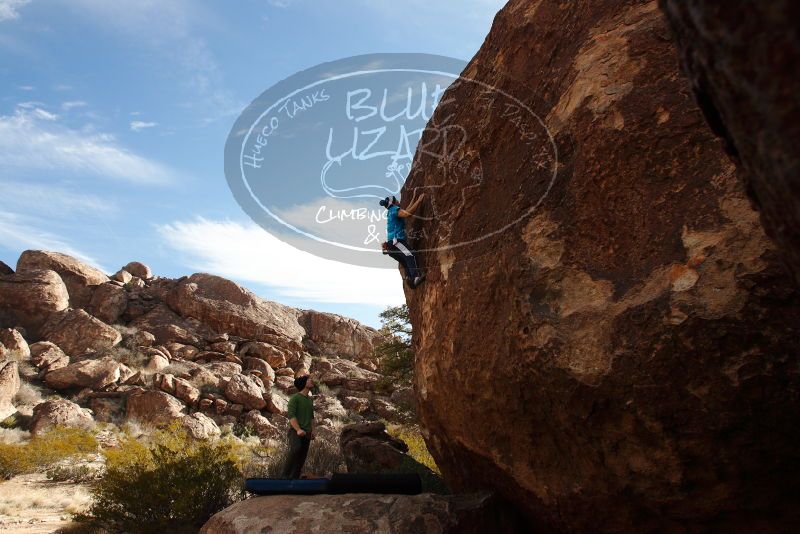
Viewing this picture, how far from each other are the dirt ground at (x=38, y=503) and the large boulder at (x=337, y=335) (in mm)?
20180

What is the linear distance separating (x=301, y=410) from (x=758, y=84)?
22.9 ft

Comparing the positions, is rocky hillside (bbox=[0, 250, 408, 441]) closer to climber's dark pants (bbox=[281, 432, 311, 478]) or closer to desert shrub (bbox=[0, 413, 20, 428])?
desert shrub (bbox=[0, 413, 20, 428])

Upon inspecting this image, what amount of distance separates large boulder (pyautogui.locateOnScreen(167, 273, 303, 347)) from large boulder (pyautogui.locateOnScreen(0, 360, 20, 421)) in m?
10.2

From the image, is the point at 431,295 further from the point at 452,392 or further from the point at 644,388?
the point at 644,388

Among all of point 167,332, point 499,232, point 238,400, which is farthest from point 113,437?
point 499,232

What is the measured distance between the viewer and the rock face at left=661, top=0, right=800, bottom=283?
114cm

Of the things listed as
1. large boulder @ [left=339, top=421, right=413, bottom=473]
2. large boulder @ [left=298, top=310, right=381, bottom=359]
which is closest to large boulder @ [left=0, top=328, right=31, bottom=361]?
large boulder @ [left=298, top=310, right=381, bottom=359]

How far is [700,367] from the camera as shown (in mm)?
3568

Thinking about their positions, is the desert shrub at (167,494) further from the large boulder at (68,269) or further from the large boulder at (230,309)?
the large boulder at (68,269)

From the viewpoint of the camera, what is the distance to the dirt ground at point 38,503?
10.1 m

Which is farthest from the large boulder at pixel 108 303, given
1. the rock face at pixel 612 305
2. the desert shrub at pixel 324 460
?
the rock face at pixel 612 305

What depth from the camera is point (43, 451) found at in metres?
14.3

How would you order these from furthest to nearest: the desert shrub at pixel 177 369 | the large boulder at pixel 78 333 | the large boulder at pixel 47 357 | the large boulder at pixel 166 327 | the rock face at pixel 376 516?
the large boulder at pixel 166 327, the large boulder at pixel 78 333, the desert shrub at pixel 177 369, the large boulder at pixel 47 357, the rock face at pixel 376 516

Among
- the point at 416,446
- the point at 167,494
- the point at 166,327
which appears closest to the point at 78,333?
the point at 166,327
